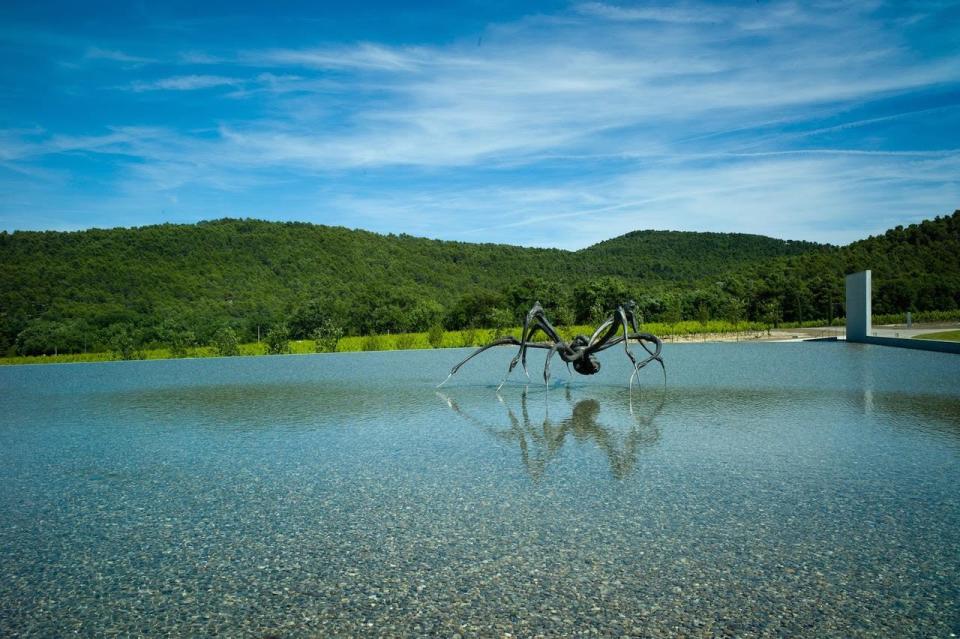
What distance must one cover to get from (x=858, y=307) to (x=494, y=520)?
19936mm

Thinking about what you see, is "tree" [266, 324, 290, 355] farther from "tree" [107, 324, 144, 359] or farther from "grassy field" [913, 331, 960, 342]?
"grassy field" [913, 331, 960, 342]

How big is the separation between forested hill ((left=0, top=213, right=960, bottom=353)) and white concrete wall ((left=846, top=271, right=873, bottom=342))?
17.0 ft

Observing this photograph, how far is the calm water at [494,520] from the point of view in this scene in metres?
2.51

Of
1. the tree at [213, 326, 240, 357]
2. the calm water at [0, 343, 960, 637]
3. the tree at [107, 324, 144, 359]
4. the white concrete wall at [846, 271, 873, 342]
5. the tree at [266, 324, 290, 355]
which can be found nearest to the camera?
the calm water at [0, 343, 960, 637]

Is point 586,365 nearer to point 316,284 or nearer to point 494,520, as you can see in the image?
point 494,520

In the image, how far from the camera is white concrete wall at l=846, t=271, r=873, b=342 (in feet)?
62.4

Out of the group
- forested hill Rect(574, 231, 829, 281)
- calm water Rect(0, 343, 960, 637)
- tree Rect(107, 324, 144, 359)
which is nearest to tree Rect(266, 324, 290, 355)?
tree Rect(107, 324, 144, 359)

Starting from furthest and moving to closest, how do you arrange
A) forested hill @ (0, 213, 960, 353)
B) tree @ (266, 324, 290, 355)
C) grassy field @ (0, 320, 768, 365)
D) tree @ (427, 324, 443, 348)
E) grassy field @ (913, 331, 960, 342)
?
forested hill @ (0, 213, 960, 353) → tree @ (427, 324, 443, 348) → tree @ (266, 324, 290, 355) → grassy field @ (0, 320, 768, 365) → grassy field @ (913, 331, 960, 342)

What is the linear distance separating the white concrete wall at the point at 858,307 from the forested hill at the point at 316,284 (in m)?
5.20

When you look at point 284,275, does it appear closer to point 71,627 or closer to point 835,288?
point 835,288

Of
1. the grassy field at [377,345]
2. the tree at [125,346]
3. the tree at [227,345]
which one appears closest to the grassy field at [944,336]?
the grassy field at [377,345]

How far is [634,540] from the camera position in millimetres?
3209

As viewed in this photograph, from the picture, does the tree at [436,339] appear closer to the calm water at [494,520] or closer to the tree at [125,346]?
the tree at [125,346]

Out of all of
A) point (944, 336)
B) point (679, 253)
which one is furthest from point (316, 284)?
point (679, 253)
